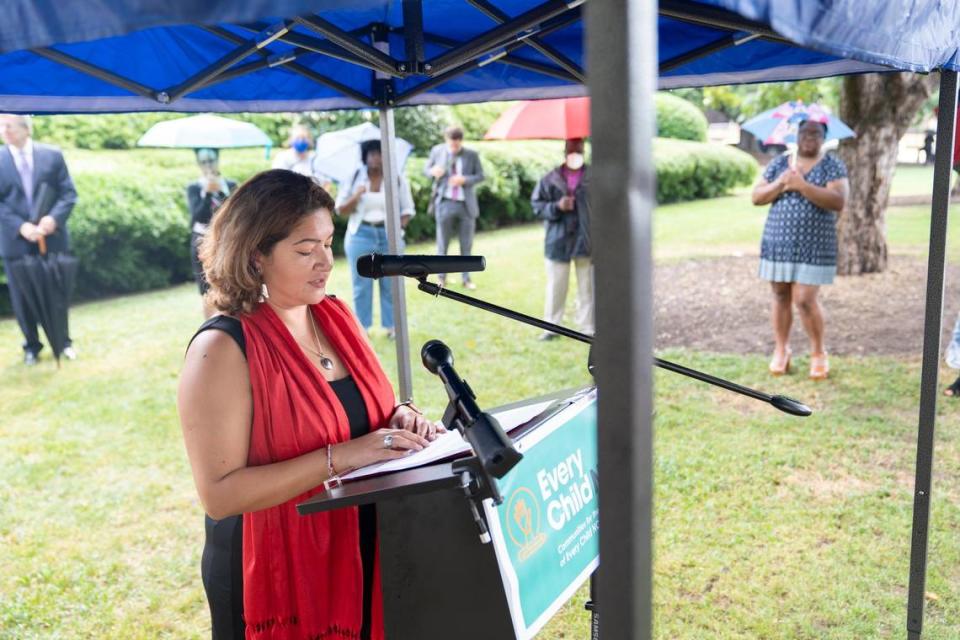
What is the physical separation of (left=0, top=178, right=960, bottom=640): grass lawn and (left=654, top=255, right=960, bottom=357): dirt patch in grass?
59cm

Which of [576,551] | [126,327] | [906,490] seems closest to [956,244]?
[906,490]

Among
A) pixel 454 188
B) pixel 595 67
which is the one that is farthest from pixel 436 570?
pixel 454 188

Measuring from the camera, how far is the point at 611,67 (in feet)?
3.14

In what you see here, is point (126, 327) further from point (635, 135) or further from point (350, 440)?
point (635, 135)

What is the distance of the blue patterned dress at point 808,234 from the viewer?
6121mm

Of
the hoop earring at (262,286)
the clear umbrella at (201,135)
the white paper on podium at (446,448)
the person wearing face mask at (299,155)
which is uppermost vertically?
the clear umbrella at (201,135)

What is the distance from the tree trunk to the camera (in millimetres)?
9328

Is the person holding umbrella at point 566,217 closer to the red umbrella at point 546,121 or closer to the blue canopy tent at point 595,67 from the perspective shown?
the red umbrella at point 546,121

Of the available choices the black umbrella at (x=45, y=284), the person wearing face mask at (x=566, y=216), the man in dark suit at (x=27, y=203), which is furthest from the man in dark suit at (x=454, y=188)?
the black umbrella at (x=45, y=284)

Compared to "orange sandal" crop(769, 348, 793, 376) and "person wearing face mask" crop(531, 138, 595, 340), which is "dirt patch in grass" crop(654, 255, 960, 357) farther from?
"person wearing face mask" crop(531, 138, 595, 340)

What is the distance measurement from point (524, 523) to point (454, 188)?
8.88 metres

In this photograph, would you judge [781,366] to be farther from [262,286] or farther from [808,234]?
[262,286]

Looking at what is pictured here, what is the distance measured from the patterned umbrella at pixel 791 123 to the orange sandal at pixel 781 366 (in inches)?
71.5

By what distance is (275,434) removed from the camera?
6.79 ft
